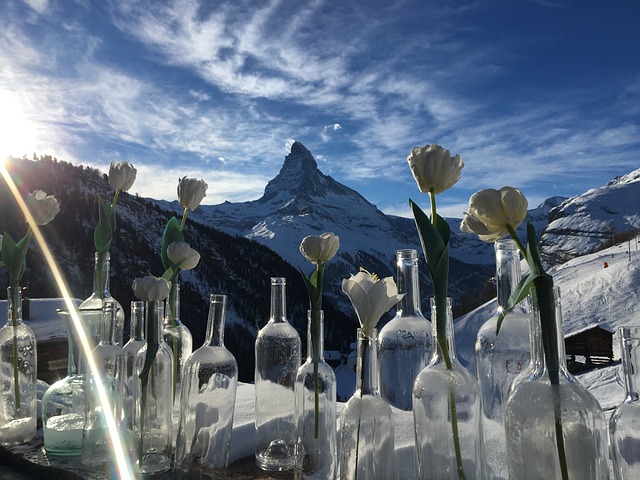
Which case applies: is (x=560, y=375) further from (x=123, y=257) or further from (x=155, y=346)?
(x=123, y=257)

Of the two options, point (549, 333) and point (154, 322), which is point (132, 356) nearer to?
point (154, 322)

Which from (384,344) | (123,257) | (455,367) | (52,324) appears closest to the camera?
(455,367)

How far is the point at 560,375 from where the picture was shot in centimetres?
65

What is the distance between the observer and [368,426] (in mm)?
818

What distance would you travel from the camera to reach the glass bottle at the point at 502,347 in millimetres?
947

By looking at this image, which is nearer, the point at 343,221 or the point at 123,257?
the point at 123,257

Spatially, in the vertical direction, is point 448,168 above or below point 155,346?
above

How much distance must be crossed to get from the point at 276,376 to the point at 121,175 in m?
0.73

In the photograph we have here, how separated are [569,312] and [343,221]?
148829mm

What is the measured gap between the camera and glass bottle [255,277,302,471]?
3.82 ft

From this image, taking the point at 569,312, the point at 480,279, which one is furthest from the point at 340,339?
the point at 480,279

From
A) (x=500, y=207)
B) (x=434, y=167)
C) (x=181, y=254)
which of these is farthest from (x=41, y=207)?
(x=500, y=207)

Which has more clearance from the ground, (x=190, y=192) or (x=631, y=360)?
(x=190, y=192)

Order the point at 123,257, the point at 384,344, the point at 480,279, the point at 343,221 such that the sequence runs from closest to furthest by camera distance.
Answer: the point at 384,344, the point at 123,257, the point at 480,279, the point at 343,221
